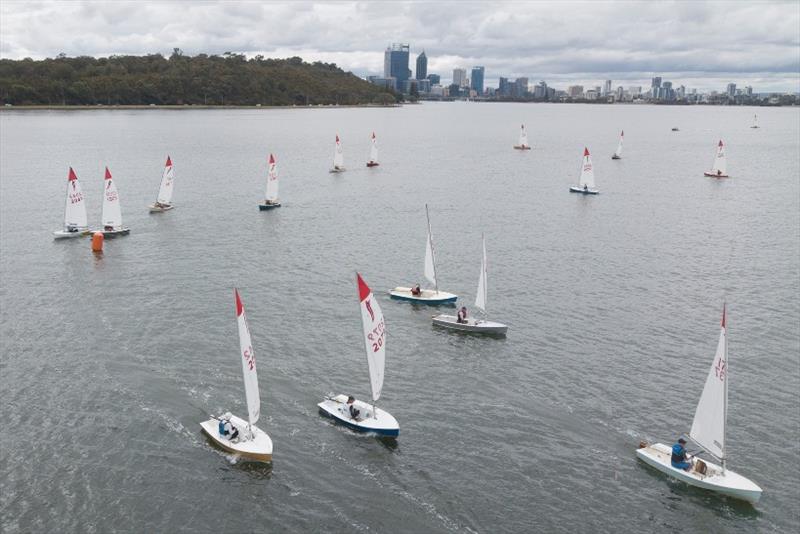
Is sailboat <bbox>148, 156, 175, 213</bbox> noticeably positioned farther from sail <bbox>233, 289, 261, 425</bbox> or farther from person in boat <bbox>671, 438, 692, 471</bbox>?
person in boat <bbox>671, 438, 692, 471</bbox>

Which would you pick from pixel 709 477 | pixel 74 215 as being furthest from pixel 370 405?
pixel 74 215

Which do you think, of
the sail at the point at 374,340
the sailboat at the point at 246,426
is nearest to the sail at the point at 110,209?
the sailboat at the point at 246,426

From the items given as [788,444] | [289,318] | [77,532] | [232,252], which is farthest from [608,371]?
[232,252]

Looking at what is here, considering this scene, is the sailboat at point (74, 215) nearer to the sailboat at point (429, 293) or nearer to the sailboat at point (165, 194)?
the sailboat at point (165, 194)

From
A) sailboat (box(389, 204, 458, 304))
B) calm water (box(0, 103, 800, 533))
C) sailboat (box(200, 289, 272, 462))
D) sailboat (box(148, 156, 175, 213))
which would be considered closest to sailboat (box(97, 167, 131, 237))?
calm water (box(0, 103, 800, 533))

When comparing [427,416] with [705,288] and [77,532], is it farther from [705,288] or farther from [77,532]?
[705,288]

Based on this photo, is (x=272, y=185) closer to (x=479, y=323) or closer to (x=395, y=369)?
(x=479, y=323)
